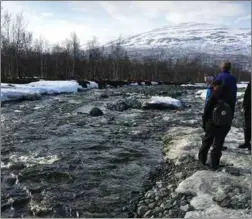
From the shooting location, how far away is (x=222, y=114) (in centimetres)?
837

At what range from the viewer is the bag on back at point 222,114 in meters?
8.36

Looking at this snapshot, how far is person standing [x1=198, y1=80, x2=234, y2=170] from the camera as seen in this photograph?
27.5ft

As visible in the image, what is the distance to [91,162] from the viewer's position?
9.84m

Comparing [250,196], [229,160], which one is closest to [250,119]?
[229,160]

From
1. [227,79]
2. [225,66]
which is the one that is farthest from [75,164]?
[225,66]

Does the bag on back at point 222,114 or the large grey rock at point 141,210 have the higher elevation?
the bag on back at point 222,114

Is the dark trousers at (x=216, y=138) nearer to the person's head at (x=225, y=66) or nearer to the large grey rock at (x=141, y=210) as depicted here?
the person's head at (x=225, y=66)

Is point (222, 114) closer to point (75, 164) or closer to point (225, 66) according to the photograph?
point (225, 66)

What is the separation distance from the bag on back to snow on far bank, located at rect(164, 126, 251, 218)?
1064mm

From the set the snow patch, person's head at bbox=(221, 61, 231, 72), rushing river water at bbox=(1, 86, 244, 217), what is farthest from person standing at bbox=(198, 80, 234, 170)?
rushing river water at bbox=(1, 86, 244, 217)

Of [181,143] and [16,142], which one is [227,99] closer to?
[181,143]

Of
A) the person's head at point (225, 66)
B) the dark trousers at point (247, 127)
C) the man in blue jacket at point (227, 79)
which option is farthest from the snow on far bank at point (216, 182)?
the person's head at point (225, 66)

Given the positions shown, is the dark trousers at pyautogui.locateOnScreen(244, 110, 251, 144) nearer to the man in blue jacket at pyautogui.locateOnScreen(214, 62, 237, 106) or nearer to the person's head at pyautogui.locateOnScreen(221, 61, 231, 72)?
the man in blue jacket at pyautogui.locateOnScreen(214, 62, 237, 106)

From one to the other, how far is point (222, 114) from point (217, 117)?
123 millimetres
